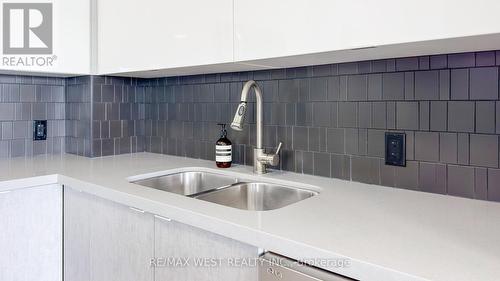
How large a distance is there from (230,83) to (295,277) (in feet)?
3.73

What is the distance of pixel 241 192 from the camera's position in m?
1.43

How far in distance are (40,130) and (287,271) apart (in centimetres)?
182

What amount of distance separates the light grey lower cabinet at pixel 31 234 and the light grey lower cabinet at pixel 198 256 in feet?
2.28

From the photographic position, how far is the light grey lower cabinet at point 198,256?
34.9 inches

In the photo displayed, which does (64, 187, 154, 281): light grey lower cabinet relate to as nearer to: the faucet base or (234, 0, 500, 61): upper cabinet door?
the faucet base

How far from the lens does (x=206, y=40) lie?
4.35 feet

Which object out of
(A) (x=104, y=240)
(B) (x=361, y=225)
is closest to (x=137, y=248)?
(A) (x=104, y=240)

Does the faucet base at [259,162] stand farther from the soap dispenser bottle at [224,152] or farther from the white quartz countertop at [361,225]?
the soap dispenser bottle at [224,152]

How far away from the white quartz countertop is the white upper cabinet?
23.6 inches

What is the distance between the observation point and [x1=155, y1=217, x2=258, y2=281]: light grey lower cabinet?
89 cm

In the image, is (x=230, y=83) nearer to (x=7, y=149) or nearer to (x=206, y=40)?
(x=206, y=40)

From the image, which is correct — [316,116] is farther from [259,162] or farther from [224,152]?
[224,152]

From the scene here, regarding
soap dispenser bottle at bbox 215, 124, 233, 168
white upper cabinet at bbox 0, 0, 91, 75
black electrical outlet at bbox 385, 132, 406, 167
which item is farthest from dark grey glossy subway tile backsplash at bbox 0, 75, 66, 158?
black electrical outlet at bbox 385, 132, 406, 167

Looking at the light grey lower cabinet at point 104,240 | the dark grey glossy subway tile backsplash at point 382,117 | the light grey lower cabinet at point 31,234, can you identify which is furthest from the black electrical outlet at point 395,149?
the light grey lower cabinet at point 31,234
